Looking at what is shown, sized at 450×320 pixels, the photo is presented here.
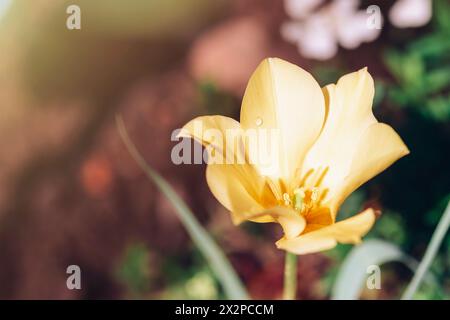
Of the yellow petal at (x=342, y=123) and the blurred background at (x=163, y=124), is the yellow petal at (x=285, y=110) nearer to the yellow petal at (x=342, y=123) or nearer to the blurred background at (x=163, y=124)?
the yellow petal at (x=342, y=123)

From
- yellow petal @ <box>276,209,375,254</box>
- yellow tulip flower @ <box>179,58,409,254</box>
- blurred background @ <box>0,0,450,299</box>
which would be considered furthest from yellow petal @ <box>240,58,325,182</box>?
blurred background @ <box>0,0,450,299</box>

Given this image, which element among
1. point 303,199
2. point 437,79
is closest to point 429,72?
point 437,79

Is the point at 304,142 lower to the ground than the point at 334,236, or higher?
higher

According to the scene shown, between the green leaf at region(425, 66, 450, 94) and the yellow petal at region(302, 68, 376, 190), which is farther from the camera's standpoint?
the green leaf at region(425, 66, 450, 94)

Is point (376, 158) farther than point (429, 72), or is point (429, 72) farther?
point (429, 72)

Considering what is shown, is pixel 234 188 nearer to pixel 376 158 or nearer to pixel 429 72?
pixel 376 158

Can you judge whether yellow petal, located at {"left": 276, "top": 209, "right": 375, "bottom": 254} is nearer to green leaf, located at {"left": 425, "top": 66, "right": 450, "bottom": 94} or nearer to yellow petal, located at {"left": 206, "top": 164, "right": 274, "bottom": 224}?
yellow petal, located at {"left": 206, "top": 164, "right": 274, "bottom": 224}
